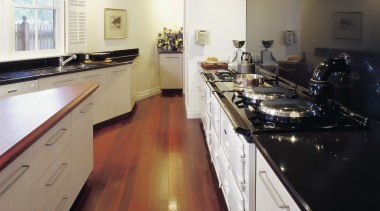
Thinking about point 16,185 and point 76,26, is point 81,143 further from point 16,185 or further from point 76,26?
point 76,26

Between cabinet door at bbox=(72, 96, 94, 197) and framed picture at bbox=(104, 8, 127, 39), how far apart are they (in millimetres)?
3310

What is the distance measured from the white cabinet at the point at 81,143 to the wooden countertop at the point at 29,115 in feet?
0.45

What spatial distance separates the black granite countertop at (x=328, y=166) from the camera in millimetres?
832

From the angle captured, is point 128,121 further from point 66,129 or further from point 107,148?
point 66,129

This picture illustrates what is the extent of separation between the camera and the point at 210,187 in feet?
9.57

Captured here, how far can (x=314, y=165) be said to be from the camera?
1061 millimetres

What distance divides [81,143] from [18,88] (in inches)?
49.8

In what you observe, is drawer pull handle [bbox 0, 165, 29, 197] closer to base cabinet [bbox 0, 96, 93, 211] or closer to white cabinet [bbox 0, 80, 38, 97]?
base cabinet [bbox 0, 96, 93, 211]

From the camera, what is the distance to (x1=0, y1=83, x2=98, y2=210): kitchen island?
4.42 feet

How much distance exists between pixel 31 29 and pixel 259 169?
396cm

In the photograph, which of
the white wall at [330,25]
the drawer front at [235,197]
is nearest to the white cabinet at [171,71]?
the white wall at [330,25]

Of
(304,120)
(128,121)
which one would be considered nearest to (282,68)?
(304,120)

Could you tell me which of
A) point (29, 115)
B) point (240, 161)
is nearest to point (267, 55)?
point (240, 161)

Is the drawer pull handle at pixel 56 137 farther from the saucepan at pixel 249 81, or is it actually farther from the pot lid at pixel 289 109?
the saucepan at pixel 249 81
